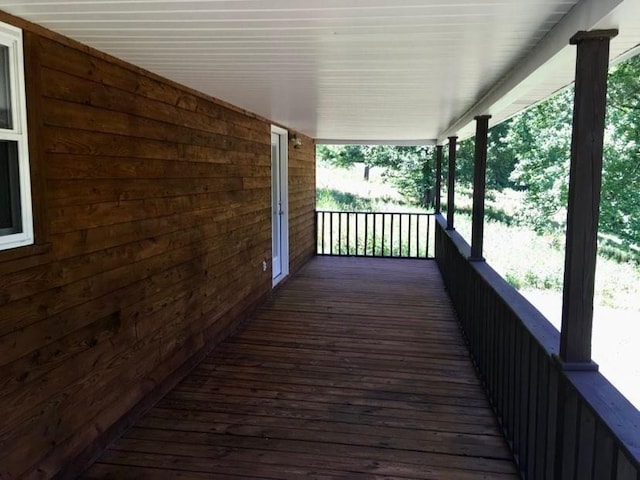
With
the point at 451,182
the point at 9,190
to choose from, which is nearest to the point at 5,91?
the point at 9,190

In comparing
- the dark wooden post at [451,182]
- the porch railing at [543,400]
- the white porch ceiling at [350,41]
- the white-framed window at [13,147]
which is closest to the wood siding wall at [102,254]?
the white-framed window at [13,147]

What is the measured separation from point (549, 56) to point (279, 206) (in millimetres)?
5006

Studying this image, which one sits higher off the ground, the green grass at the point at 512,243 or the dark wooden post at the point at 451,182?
the dark wooden post at the point at 451,182

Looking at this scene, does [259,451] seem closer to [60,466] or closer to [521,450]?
[60,466]

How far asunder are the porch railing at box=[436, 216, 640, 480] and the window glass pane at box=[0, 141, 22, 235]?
7.20 ft

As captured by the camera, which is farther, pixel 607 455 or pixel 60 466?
pixel 60 466

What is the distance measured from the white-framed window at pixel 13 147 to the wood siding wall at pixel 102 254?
1.9 inches

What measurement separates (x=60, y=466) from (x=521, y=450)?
2.17 meters

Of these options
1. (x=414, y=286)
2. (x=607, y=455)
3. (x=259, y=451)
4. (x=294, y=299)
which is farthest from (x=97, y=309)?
(x=414, y=286)

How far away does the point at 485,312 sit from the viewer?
3.71 metres

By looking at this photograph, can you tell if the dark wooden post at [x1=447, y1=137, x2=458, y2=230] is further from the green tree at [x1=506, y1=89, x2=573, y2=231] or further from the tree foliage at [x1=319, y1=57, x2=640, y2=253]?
the green tree at [x1=506, y1=89, x2=573, y2=231]

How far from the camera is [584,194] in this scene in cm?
188

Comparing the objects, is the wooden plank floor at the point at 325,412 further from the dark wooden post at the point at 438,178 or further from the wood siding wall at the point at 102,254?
the dark wooden post at the point at 438,178

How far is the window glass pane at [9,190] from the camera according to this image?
6.88 feet
